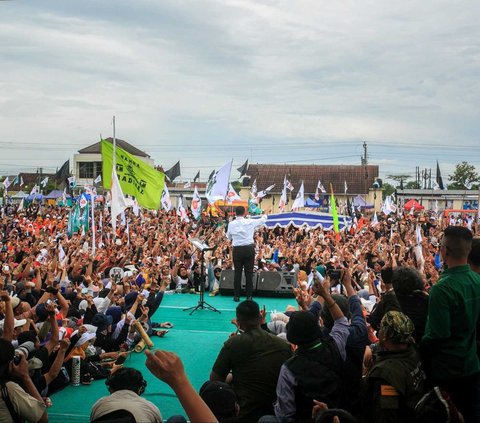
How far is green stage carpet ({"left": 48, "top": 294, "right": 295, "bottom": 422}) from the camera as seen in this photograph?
672 cm

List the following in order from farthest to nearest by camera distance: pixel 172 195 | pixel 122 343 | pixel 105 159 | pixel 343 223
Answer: pixel 172 195
pixel 343 223
pixel 105 159
pixel 122 343

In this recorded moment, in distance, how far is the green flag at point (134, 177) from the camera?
1719cm

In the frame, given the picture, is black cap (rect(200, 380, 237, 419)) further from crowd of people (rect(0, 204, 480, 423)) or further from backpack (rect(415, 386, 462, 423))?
backpack (rect(415, 386, 462, 423))

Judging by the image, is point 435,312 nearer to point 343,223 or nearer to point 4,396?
point 4,396

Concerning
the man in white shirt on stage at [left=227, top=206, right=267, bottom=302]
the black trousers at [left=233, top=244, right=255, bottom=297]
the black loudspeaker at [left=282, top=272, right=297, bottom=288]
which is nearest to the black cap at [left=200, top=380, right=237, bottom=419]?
the man in white shirt on stage at [left=227, top=206, right=267, bottom=302]

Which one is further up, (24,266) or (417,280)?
(417,280)

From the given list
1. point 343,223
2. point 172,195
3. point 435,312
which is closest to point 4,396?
point 435,312

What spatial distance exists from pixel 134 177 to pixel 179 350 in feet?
30.1

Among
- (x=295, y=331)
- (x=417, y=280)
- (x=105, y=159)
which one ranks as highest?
(x=105, y=159)

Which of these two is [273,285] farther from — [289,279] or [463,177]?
[463,177]

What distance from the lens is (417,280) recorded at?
179 inches

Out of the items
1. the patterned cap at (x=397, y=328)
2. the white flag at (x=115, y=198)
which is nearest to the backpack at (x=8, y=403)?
the patterned cap at (x=397, y=328)

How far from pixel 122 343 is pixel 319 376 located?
17.7 ft

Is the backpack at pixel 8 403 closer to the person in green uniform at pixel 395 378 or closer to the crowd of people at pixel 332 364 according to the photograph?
the crowd of people at pixel 332 364
